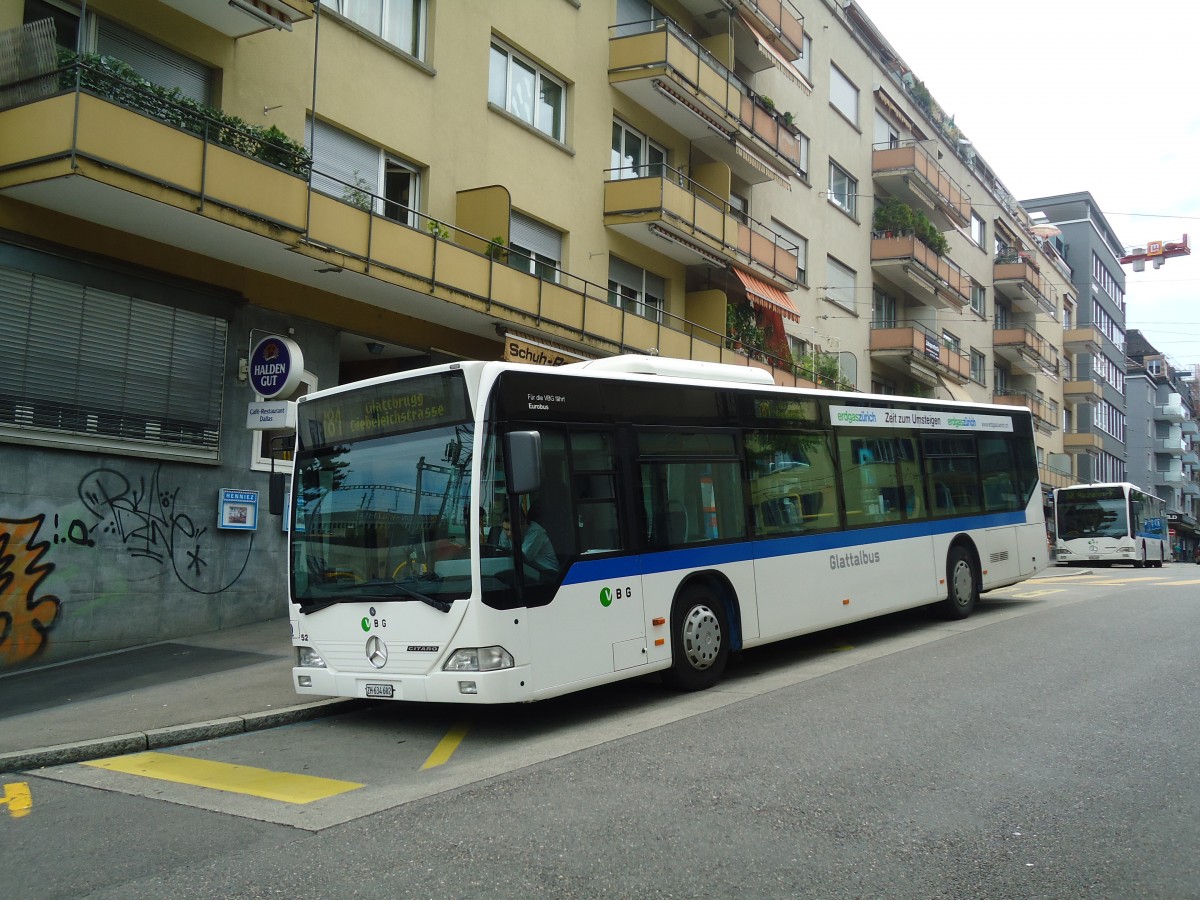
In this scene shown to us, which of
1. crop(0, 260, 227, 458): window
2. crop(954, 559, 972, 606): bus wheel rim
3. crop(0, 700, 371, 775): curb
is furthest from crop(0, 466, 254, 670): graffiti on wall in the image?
crop(954, 559, 972, 606): bus wheel rim

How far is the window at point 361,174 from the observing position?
14.6m

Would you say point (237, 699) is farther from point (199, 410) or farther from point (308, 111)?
point (308, 111)

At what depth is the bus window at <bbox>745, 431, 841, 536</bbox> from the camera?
10.4 metres

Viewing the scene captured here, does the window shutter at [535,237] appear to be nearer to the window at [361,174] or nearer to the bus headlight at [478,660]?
the window at [361,174]

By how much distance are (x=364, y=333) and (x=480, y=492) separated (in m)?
8.62

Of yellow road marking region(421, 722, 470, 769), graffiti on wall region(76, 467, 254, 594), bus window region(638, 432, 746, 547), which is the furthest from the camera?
graffiti on wall region(76, 467, 254, 594)

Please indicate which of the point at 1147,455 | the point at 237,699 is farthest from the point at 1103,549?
the point at 1147,455

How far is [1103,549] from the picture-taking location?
117ft

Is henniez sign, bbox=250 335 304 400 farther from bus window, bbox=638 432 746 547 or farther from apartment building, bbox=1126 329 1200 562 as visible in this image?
apartment building, bbox=1126 329 1200 562

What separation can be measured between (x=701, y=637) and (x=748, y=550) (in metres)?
1.14

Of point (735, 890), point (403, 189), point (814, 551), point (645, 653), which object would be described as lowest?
point (735, 890)

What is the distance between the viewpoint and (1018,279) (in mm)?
47406

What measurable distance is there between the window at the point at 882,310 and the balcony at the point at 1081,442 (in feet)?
88.8

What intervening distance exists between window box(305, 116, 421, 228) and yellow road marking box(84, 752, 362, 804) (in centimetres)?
826
